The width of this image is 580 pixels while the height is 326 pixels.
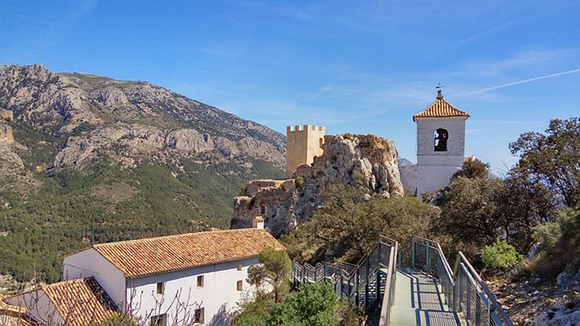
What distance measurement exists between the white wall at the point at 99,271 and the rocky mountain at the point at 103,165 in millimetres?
61269

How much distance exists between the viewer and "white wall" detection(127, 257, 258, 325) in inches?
895

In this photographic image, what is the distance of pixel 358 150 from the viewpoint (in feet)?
126

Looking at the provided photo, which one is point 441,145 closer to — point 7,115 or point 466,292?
point 466,292

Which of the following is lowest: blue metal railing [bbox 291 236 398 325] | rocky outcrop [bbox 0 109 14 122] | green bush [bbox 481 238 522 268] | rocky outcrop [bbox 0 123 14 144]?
blue metal railing [bbox 291 236 398 325]

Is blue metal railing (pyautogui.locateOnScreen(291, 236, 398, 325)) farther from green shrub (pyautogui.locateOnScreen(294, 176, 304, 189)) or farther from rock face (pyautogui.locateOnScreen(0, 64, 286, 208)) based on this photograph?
rock face (pyautogui.locateOnScreen(0, 64, 286, 208))

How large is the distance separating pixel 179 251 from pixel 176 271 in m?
2.15

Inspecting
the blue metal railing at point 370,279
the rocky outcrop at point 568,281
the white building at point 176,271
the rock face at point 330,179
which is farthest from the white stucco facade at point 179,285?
the rocky outcrop at point 568,281

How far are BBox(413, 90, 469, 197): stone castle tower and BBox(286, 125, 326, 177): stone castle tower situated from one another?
17.9 m

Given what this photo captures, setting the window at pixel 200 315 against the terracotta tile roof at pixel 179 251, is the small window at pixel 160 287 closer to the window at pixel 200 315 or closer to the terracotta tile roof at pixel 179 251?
the terracotta tile roof at pixel 179 251

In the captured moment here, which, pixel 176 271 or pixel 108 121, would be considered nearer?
pixel 176 271

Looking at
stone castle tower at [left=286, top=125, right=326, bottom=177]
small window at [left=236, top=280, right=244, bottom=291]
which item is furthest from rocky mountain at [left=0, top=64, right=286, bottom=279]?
small window at [left=236, top=280, right=244, bottom=291]

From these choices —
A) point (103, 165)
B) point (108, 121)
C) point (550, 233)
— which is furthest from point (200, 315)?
point (108, 121)

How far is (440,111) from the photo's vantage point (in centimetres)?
2670

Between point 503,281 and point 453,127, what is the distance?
622 inches
